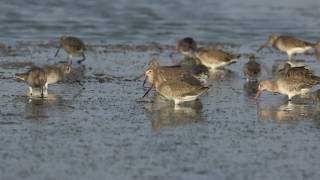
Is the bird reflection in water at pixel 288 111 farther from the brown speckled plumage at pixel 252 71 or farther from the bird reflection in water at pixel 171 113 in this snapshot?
the brown speckled plumage at pixel 252 71

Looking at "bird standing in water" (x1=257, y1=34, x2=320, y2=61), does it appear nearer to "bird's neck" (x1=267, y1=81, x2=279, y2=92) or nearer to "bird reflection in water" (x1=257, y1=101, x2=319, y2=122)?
"bird's neck" (x1=267, y1=81, x2=279, y2=92)

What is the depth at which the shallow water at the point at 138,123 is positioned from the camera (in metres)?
10.3

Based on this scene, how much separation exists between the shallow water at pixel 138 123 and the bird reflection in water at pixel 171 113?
0.01 metres

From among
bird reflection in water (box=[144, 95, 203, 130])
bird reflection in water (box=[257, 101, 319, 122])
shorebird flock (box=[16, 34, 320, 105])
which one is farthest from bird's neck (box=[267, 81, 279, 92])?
bird reflection in water (box=[144, 95, 203, 130])

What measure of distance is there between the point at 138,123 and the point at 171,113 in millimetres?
971

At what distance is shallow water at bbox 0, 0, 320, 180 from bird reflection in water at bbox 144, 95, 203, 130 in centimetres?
1

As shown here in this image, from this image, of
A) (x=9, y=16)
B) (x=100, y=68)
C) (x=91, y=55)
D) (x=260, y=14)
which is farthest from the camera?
(x=260, y=14)

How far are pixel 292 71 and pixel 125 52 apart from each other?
539 centimetres

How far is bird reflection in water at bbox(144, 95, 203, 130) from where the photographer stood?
12703 millimetres

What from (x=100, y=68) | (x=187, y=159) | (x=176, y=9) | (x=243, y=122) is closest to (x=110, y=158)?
(x=187, y=159)

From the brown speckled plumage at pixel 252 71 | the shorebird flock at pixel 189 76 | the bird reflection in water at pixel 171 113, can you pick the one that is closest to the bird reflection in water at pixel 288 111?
the shorebird flock at pixel 189 76

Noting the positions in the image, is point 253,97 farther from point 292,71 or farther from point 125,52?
point 125,52

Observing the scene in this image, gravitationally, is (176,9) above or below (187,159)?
above

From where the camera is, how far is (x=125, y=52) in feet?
67.5
